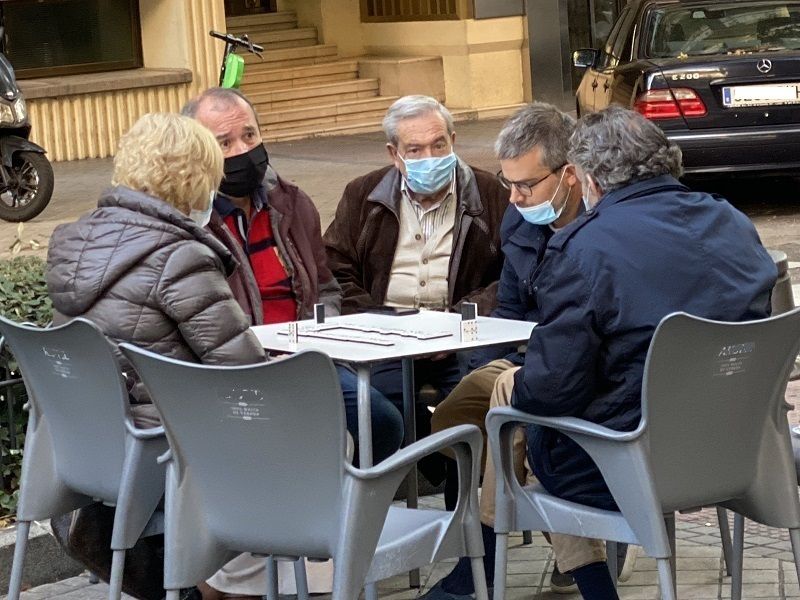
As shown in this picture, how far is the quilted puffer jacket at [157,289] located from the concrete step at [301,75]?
13.8 m

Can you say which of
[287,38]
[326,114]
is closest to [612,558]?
[326,114]

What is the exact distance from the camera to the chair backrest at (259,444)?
341 cm

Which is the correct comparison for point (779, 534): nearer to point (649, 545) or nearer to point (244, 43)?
point (649, 545)

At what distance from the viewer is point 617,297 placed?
12.5ft

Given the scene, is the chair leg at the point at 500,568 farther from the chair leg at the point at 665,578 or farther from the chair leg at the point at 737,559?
the chair leg at the point at 737,559

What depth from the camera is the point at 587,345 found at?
381 centimetres

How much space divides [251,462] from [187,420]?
A: 17 centimetres

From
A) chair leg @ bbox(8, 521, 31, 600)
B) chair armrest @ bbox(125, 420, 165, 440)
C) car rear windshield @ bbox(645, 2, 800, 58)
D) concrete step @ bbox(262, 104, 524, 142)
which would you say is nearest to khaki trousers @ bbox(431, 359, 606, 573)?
chair armrest @ bbox(125, 420, 165, 440)

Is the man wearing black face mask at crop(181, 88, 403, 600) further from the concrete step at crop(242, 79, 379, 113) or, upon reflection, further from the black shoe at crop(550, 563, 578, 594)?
the concrete step at crop(242, 79, 379, 113)

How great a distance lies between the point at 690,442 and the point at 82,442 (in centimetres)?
152

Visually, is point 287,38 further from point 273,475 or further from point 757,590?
point 273,475

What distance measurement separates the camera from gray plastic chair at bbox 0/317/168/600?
13.0 ft

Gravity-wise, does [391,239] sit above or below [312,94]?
above

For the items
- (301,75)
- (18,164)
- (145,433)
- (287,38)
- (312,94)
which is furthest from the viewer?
(287,38)
